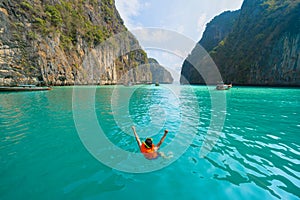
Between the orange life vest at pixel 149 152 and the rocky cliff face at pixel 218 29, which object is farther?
the rocky cliff face at pixel 218 29

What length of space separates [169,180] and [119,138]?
328 centimetres

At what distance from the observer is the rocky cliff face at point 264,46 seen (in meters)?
48.2

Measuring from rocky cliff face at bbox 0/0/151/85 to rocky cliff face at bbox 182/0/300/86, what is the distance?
60203mm

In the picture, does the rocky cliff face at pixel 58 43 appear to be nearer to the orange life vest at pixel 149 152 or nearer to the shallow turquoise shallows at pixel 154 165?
the shallow turquoise shallows at pixel 154 165

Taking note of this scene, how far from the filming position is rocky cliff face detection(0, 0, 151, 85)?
1199 inches

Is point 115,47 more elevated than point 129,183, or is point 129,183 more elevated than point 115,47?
point 115,47

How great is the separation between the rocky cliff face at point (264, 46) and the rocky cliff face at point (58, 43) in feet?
198

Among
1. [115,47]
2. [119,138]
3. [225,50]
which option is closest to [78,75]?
[115,47]

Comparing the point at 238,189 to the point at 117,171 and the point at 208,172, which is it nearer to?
the point at 208,172

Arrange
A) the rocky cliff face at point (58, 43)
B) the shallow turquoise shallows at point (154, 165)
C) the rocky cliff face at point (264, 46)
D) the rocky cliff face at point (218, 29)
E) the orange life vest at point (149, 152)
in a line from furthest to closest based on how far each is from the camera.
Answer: the rocky cliff face at point (218, 29) < the rocky cliff face at point (264, 46) < the rocky cliff face at point (58, 43) < the orange life vest at point (149, 152) < the shallow turquoise shallows at point (154, 165)

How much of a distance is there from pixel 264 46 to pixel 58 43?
2966 inches

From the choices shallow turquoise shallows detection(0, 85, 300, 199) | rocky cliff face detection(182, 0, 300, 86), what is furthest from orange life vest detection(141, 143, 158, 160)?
rocky cliff face detection(182, 0, 300, 86)

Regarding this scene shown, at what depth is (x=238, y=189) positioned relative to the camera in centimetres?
335

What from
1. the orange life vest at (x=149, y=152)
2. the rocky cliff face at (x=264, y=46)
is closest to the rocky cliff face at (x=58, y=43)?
the orange life vest at (x=149, y=152)
